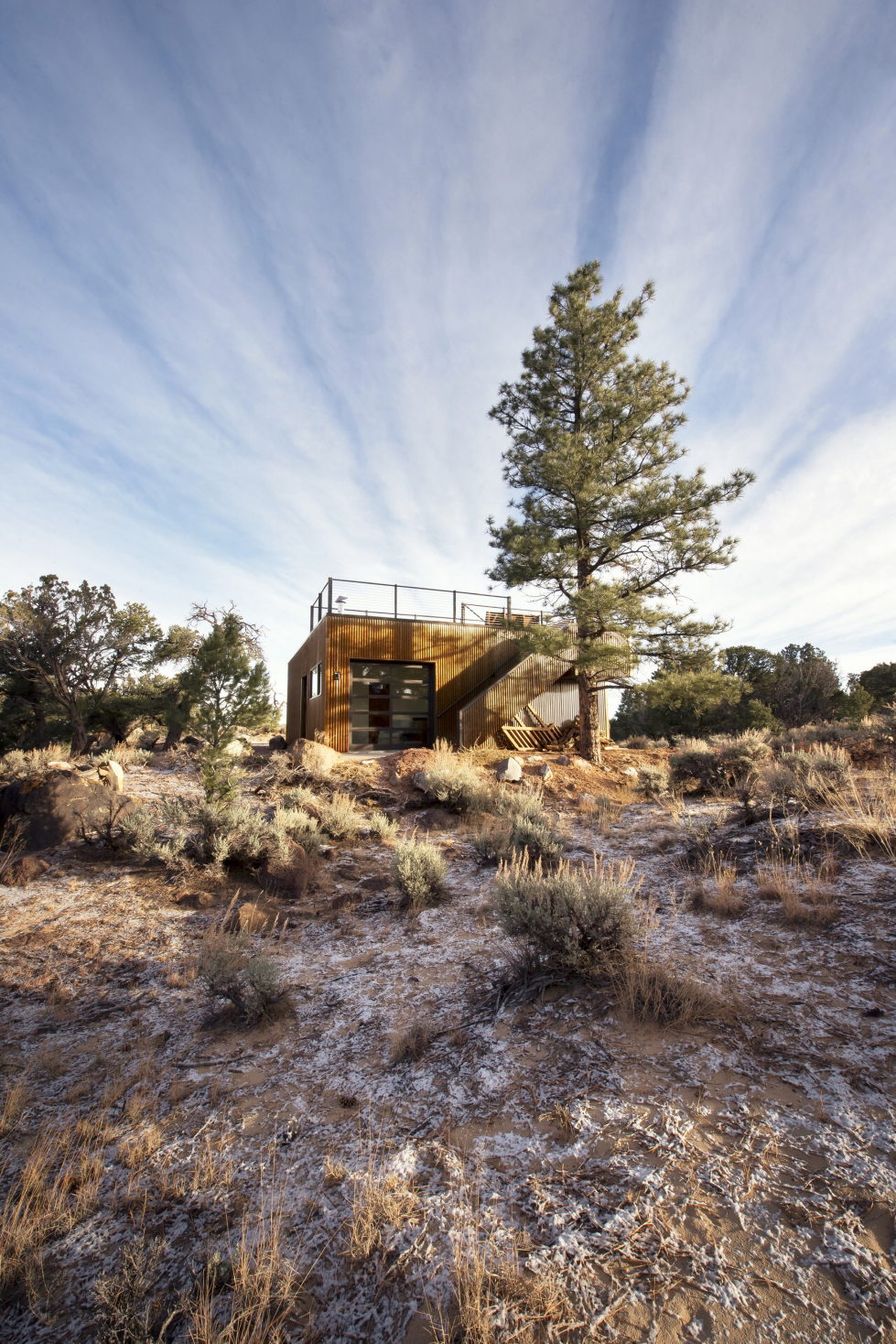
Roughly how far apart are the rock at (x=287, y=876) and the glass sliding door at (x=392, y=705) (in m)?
10.4

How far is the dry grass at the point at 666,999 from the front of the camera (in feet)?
11.7

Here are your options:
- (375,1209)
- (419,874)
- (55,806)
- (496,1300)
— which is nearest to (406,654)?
(55,806)

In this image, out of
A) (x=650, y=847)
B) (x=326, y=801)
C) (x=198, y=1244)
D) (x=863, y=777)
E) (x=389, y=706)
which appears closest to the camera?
(x=198, y=1244)

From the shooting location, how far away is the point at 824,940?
436cm

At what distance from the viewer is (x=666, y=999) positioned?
373 cm

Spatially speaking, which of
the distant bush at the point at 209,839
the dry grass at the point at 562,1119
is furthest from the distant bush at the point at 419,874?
the dry grass at the point at 562,1119

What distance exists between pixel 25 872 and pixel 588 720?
42.5ft

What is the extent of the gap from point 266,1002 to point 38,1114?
5.05ft

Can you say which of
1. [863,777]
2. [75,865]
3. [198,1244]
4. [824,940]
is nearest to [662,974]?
[824,940]

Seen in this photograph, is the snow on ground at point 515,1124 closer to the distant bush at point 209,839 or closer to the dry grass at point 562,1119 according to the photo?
the dry grass at point 562,1119

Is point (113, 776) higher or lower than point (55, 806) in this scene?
higher

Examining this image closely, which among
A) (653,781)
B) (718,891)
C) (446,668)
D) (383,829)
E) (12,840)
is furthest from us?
(446,668)

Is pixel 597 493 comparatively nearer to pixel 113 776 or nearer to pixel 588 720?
pixel 588 720

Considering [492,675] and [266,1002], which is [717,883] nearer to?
[266,1002]
